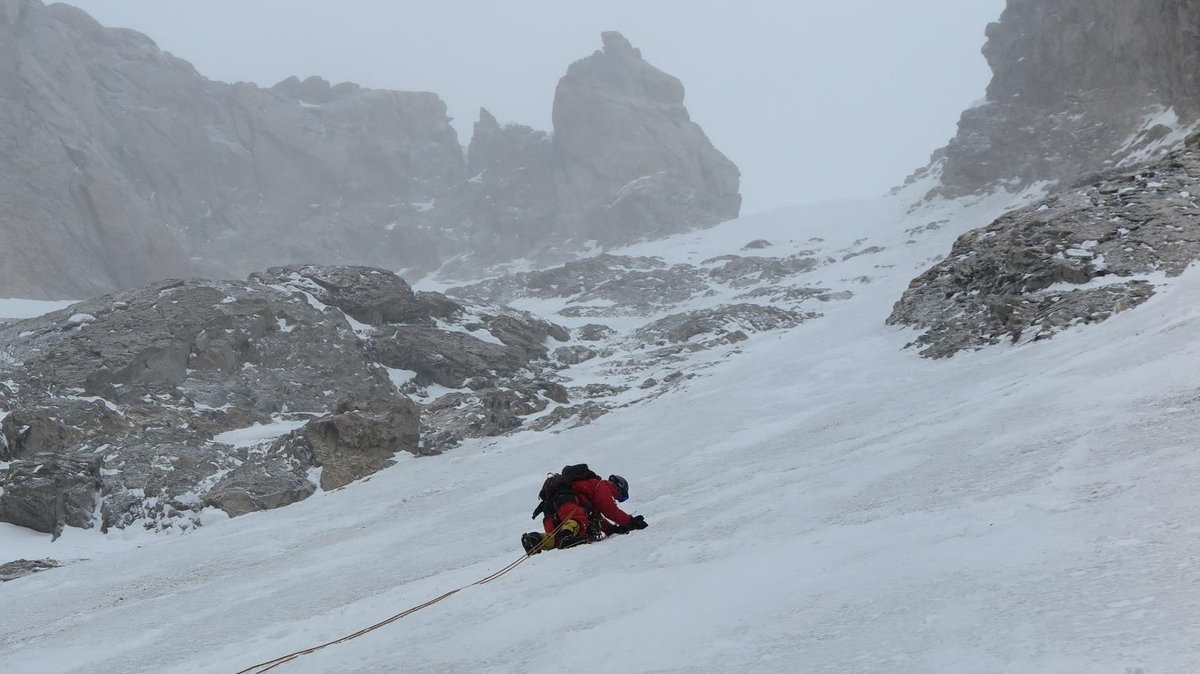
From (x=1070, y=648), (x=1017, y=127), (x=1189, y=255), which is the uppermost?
(x=1017, y=127)

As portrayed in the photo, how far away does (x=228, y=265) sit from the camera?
101 metres

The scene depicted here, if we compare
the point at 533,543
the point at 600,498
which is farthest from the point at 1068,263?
the point at 533,543

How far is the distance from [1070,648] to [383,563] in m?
8.84

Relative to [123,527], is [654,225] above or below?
above

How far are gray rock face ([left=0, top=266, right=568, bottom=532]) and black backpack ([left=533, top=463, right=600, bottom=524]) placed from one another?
38.6 ft

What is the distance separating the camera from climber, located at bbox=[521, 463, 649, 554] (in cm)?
858

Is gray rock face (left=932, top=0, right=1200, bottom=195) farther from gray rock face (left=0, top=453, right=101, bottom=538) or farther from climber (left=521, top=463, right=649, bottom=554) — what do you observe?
gray rock face (left=0, top=453, right=101, bottom=538)

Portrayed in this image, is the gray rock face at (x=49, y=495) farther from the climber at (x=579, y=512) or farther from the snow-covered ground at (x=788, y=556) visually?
the climber at (x=579, y=512)

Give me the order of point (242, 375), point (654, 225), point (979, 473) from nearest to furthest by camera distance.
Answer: point (979, 473) → point (242, 375) → point (654, 225)

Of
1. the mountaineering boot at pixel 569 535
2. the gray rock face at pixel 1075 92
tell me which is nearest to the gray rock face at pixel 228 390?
the mountaineering boot at pixel 569 535

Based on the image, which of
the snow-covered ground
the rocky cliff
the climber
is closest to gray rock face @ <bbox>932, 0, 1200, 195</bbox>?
the rocky cliff

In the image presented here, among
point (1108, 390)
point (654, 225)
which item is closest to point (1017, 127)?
point (654, 225)

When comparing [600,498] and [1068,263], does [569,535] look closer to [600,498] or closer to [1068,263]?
[600,498]

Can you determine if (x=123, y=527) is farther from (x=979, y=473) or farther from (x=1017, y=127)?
(x=1017, y=127)
